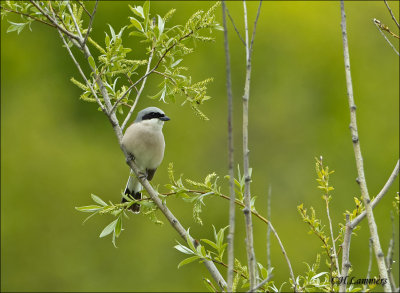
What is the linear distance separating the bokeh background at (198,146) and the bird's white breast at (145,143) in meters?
9.94

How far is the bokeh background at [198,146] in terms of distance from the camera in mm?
16266

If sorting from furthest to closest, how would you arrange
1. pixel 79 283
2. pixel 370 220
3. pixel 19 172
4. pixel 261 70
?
pixel 261 70, pixel 19 172, pixel 79 283, pixel 370 220

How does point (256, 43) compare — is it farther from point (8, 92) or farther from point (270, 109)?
point (8, 92)

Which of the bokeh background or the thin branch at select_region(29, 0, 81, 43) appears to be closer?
the thin branch at select_region(29, 0, 81, 43)

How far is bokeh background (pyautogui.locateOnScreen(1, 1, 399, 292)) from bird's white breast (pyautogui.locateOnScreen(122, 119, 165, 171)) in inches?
391

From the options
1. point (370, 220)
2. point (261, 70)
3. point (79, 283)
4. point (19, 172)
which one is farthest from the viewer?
point (261, 70)

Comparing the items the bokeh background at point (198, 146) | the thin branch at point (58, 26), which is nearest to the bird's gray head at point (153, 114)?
the thin branch at point (58, 26)

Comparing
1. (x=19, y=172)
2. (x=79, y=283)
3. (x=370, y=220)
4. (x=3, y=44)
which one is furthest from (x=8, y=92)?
(x=370, y=220)

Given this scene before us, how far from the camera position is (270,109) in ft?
58.1

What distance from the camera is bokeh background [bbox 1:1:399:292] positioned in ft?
53.4

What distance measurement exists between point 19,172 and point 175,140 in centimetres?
390

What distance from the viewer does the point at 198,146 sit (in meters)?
17.5

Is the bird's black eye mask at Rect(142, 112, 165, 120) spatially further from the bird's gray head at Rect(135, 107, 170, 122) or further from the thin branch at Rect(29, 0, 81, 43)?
the thin branch at Rect(29, 0, 81, 43)

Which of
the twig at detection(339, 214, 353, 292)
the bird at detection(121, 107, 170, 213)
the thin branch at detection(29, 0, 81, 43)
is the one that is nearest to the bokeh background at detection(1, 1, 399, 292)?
the bird at detection(121, 107, 170, 213)
